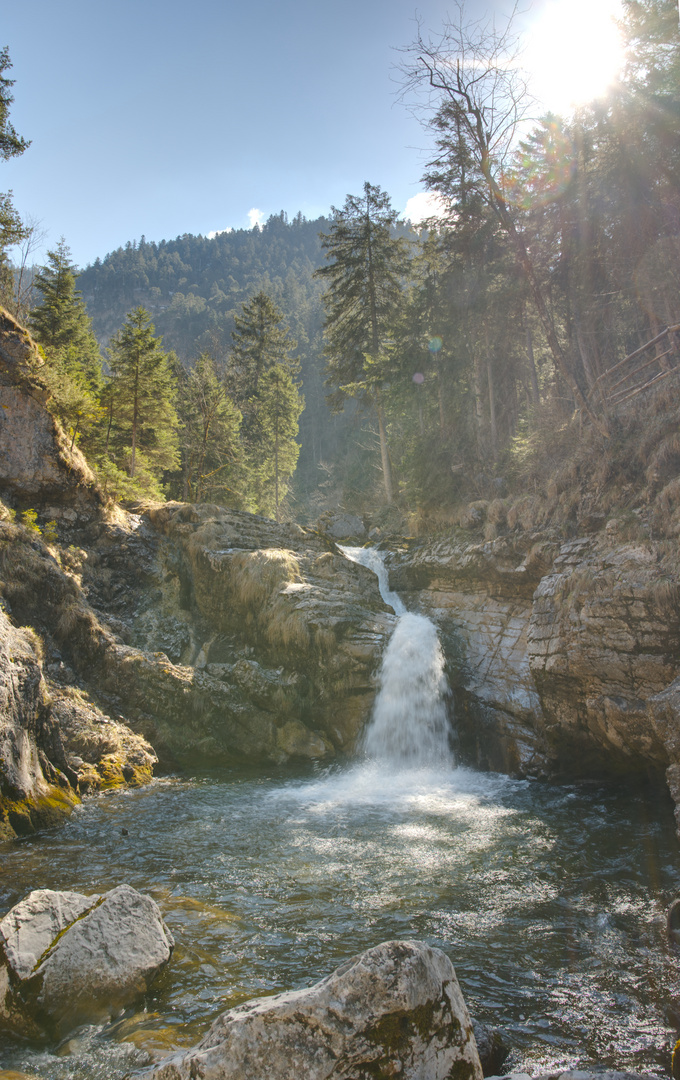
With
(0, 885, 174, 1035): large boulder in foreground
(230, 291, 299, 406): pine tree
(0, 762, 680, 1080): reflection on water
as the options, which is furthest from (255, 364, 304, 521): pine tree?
(0, 885, 174, 1035): large boulder in foreground

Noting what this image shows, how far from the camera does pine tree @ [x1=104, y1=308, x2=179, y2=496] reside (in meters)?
20.8

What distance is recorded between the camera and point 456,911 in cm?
549

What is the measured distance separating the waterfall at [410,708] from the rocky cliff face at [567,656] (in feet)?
1.71

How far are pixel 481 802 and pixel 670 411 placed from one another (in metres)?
8.64

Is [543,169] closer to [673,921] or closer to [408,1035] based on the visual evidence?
[673,921]

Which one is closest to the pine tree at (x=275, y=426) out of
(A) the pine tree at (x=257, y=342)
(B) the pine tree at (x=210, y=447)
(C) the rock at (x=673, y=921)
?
(A) the pine tree at (x=257, y=342)

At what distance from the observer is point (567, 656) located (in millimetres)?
9977

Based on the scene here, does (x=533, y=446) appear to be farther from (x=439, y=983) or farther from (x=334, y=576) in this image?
(x=439, y=983)

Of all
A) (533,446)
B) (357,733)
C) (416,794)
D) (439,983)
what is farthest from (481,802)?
(533,446)

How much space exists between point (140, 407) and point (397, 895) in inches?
777

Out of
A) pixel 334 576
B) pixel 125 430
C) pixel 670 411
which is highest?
pixel 125 430

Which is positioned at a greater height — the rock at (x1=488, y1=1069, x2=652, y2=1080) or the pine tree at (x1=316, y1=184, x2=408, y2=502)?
the pine tree at (x1=316, y1=184, x2=408, y2=502)

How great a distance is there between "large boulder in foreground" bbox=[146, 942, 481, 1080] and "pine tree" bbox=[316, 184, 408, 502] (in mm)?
24343

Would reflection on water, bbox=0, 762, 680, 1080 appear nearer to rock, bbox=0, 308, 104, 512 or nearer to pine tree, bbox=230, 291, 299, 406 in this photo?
rock, bbox=0, 308, 104, 512
